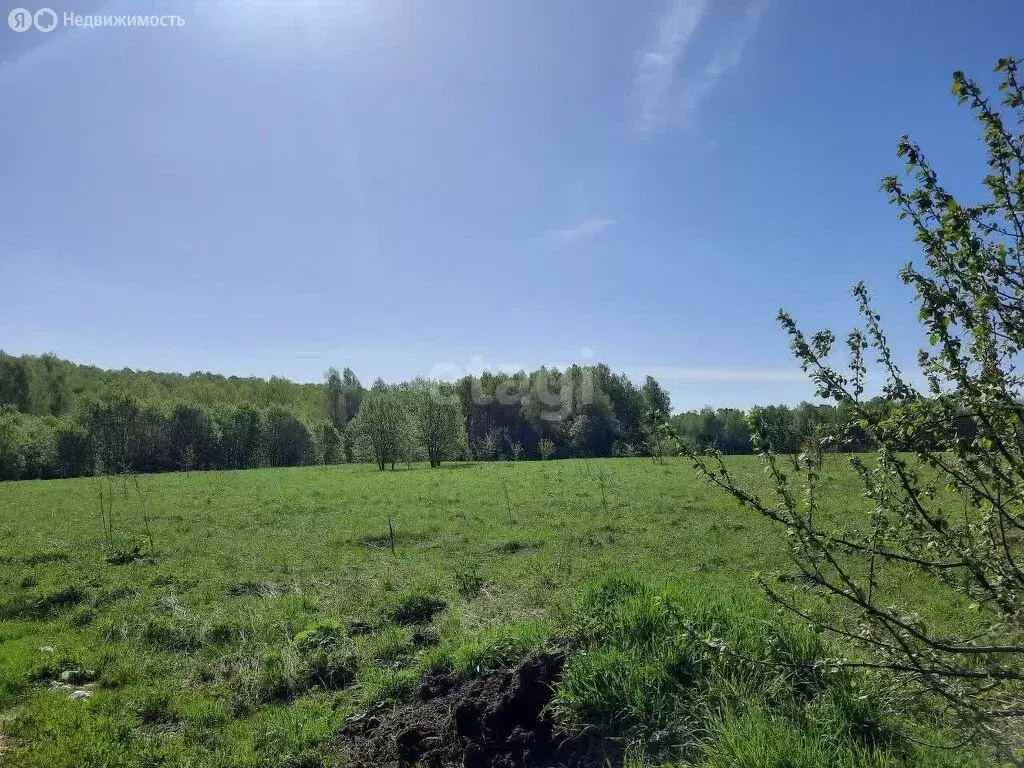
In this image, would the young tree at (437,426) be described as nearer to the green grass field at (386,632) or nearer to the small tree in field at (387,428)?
the small tree in field at (387,428)

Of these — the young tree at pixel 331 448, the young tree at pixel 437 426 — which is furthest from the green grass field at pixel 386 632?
the young tree at pixel 331 448

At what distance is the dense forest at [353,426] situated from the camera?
5584 centimetres

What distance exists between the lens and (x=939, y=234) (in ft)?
9.21

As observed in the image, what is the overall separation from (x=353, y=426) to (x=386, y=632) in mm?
63138

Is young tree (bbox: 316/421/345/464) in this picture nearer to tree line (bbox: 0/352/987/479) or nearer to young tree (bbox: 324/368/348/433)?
tree line (bbox: 0/352/987/479)

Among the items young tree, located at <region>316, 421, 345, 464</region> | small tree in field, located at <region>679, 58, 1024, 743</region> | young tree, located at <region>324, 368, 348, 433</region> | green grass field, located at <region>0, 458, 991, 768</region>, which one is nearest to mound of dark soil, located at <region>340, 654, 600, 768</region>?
green grass field, located at <region>0, 458, 991, 768</region>

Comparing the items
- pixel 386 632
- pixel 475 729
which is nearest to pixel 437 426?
pixel 386 632

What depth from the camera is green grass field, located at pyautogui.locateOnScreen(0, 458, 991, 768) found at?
4660mm

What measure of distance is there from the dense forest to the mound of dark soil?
46.6 meters

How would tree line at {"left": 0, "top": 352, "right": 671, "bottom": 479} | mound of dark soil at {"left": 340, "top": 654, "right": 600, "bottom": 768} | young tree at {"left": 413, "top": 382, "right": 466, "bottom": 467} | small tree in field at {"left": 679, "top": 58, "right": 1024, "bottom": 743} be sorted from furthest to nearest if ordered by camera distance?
tree line at {"left": 0, "top": 352, "right": 671, "bottom": 479} → young tree at {"left": 413, "top": 382, "right": 466, "bottom": 467} → mound of dark soil at {"left": 340, "top": 654, "right": 600, "bottom": 768} → small tree in field at {"left": 679, "top": 58, "right": 1024, "bottom": 743}

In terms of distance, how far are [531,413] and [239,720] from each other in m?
73.6

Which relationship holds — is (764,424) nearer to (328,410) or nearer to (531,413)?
(531,413)

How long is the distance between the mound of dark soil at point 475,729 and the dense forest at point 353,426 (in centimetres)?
4660

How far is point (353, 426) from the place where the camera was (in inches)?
2751
